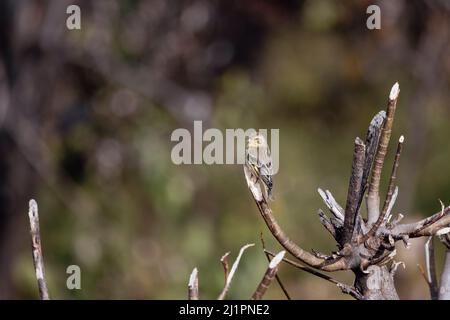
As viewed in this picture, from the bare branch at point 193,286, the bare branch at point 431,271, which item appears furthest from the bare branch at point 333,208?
the bare branch at point 193,286

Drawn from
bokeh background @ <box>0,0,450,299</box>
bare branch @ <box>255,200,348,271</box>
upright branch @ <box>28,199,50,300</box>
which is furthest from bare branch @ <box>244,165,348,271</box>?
bokeh background @ <box>0,0,450,299</box>

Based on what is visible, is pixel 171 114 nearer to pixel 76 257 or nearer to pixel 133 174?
pixel 133 174

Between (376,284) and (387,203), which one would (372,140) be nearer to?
(387,203)

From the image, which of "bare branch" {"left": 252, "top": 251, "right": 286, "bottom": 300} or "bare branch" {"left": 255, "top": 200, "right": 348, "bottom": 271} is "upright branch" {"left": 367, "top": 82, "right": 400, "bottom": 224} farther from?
"bare branch" {"left": 252, "top": 251, "right": 286, "bottom": 300}

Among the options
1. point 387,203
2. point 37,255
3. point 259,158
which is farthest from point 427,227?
point 37,255

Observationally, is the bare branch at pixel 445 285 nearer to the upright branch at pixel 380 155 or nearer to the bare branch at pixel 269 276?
the upright branch at pixel 380 155
